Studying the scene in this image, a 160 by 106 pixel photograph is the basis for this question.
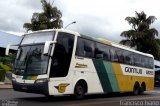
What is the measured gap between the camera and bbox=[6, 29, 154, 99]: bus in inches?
651

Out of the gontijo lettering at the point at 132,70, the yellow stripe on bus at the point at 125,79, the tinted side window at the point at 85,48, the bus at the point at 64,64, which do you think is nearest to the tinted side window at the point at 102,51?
the bus at the point at 64,64

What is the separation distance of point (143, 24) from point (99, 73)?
36.1m

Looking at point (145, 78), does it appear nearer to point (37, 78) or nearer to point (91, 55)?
point (91, 55)

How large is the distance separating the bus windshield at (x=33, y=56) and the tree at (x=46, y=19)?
27773 mm

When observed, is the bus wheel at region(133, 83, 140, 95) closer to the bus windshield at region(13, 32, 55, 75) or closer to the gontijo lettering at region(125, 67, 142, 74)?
the gontijo lettering at region(125, 67, 142, 74)

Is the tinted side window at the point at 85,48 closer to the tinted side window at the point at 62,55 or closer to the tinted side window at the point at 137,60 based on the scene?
the tinted side window at the point at 62,55

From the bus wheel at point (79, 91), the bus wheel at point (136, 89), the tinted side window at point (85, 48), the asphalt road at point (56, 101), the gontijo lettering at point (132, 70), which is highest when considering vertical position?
the tinted side window at point (85, 48)

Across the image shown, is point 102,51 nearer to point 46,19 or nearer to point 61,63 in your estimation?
point 61,63

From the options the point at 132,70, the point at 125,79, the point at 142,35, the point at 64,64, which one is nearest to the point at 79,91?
the point at 64,64

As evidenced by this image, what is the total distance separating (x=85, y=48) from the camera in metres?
19.2

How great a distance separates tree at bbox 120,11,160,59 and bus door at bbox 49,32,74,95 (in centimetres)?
3774

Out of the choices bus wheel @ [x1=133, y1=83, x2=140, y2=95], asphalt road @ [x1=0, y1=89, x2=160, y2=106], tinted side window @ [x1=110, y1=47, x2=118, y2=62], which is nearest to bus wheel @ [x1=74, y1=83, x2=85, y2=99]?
asphalt road @ [x1=0, y1=89, x2=160, y2=106]

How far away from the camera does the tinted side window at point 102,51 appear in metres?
20.4

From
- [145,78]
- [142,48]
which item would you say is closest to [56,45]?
[145,78]
